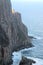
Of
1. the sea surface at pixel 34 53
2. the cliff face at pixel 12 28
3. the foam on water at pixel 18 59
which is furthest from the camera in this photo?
the cliff face at pixel 12 28

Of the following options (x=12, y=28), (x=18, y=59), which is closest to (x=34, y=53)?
(x=12, y=28)

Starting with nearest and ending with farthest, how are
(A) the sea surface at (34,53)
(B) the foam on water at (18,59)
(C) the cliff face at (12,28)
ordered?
(B) the foam on water at (18,59) < (A) the sea surface at (34,53) < (C) the cliff face at (12,28)

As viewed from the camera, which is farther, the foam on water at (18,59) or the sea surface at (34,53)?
the sea surface at (34,53)

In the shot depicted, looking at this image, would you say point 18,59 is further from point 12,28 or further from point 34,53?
point 12,28

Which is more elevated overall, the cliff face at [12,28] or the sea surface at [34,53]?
the cliff face at [12,28]

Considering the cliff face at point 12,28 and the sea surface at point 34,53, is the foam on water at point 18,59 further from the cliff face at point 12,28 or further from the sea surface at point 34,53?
the cliff face at point 12,28

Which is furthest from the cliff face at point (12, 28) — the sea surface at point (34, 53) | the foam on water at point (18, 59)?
the sea surface at point (34, 53)

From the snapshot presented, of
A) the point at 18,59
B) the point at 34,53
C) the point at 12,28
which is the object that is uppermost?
the point at 12,28

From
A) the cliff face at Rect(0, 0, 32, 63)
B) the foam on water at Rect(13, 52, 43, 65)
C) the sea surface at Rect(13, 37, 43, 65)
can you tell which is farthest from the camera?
the cliff face at Rect(0, 0, 32, 63)

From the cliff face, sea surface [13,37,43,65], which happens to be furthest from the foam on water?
the cliff face

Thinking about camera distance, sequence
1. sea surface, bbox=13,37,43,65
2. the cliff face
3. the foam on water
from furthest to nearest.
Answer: the cliff face < sea surface, bbox=13,37,43,65 < the foam on water

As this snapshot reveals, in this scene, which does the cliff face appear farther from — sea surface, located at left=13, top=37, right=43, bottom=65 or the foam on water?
sea surface, located at left=13, top=37, right=43, bottom=65

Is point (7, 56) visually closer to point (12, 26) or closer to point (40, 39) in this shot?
point (12, 26)

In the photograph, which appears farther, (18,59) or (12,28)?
(12,28)
